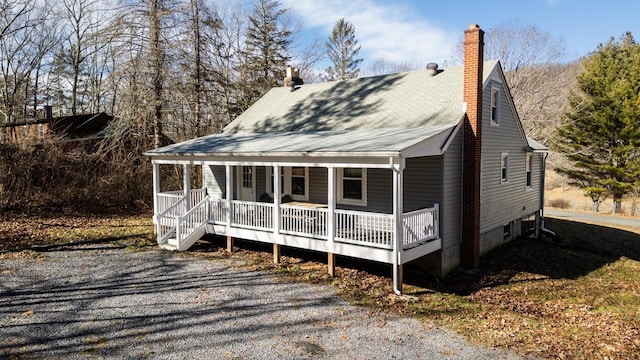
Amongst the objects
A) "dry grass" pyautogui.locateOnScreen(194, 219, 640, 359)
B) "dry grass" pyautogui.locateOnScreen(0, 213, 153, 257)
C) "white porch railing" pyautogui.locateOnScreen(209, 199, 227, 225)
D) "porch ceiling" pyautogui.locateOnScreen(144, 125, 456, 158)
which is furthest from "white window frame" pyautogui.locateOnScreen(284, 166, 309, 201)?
"dry grass" pyautogui.locateOnScreen(0, 213, 153, 257)

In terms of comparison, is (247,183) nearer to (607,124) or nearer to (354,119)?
(354,119)

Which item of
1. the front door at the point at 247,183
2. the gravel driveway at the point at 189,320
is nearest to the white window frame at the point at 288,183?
the front door at the point at 247,183

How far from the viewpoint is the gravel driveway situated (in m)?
6.41

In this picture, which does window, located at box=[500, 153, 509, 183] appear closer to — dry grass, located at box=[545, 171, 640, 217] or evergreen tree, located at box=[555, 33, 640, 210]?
evergreen tree, located at box=[555, 33, 640, 210]

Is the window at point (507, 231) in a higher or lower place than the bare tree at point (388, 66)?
lower

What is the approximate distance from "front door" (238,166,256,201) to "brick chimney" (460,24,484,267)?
7773 millimetres

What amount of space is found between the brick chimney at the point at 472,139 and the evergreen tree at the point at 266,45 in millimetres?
20425

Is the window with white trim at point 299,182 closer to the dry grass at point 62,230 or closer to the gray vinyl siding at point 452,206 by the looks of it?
the gray vinyl siding at point 452,206

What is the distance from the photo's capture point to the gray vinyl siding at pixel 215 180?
54.2ft

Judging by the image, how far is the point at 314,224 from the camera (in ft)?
36.0

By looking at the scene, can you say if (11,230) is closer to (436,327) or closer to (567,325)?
(436,327)

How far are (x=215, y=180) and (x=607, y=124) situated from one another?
86.9 ft

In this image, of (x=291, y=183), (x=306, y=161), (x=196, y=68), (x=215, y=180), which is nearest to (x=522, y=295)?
(x=306, y=161)

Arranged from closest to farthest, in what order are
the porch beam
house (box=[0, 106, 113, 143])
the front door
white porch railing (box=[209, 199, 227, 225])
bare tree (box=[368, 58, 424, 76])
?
1. the porch beam
2. white porch railing (box=[209, 199, 227, 225])
3. the front door
4. house (box=[0, 106, 113, 143])
5. bare tree (box=[368, 58, 424, 76])
